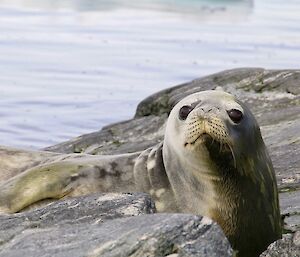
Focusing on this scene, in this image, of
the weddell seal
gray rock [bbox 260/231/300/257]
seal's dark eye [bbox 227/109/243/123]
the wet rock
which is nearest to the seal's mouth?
the weddell seal

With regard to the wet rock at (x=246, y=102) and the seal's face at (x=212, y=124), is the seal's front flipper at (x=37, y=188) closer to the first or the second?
the seal's face at (x=212, y=124)

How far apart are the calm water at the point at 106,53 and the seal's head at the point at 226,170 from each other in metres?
5.12

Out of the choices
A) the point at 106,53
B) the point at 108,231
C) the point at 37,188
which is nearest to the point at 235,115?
the point at 37,188

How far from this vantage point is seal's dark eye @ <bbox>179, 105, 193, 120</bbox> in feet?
16.8

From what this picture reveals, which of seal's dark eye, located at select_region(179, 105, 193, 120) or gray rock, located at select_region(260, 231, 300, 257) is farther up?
seal's dark eye, located at select_region(179, 105, 193, 120)

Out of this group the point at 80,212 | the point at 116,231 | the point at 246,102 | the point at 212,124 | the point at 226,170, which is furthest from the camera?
the point at 246,102

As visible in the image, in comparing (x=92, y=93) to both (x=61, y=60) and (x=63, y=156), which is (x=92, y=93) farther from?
(x=63, y=156)

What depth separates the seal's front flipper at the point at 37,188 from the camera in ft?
18.0

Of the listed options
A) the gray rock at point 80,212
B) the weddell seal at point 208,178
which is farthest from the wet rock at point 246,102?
the gray rock at point 80,212

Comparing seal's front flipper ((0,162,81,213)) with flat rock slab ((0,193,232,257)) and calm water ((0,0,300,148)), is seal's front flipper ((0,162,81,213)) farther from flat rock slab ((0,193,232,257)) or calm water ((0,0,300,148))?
calm water ((0,0,300,148))

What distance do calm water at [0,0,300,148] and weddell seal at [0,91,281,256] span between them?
183 inches

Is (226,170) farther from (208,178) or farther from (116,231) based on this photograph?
(116,231)

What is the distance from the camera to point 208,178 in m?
5.06

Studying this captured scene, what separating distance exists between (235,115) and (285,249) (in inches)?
Result: 39.6
